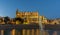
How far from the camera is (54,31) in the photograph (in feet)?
10.2

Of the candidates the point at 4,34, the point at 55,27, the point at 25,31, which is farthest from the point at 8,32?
the point at 55,27

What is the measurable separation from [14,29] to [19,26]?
0.37ft

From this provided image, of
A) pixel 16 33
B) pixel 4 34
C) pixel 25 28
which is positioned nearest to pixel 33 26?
pixel 25 28

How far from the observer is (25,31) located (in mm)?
3301

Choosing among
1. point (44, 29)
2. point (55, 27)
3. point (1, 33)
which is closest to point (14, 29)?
point (1, 33)

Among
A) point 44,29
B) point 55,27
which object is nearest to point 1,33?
point 44,29

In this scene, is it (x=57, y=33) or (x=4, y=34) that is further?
(x=4, y=34)

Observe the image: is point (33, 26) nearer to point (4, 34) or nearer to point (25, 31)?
point (25, 31)

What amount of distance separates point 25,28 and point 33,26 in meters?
0.16

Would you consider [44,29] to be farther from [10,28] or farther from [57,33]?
[10,28]

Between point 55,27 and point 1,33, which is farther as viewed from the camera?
point 1,33

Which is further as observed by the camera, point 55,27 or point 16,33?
point 16,33

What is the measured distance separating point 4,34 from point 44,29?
0.82 meters

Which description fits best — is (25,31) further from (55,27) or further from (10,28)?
(55,27)
